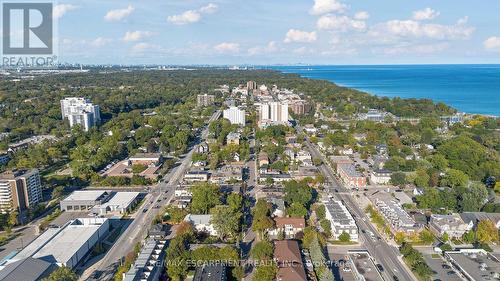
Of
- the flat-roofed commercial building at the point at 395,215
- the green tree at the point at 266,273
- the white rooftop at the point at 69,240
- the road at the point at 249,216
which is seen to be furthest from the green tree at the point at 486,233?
the white rooftop at the point at 69,240

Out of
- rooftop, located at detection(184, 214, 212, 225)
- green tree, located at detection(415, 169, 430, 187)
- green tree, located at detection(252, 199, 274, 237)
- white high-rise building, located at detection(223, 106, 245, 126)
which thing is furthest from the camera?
white high-rise building, located at detection(223, 106, 245, 126)

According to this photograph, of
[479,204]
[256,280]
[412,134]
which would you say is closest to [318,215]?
[256,280]

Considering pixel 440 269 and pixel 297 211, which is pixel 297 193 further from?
pixel 440 269

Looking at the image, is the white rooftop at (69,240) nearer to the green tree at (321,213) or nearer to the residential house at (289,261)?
the residential house at (289,261)

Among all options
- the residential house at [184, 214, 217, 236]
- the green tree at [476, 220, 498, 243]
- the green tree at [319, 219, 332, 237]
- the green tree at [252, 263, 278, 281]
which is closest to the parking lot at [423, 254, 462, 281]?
the green tree at [476, 220, 498, 243]

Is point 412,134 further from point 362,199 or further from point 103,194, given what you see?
point 103,194

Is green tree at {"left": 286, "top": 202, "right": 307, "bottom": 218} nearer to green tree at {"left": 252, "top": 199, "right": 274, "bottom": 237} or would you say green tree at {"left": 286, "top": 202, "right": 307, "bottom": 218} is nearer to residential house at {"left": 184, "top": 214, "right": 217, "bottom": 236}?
green tree at {"left": 252, "top": 199, "right": 274, "bottom": 237}

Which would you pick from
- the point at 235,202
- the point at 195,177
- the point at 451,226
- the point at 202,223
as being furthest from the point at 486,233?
the point at 195,177
